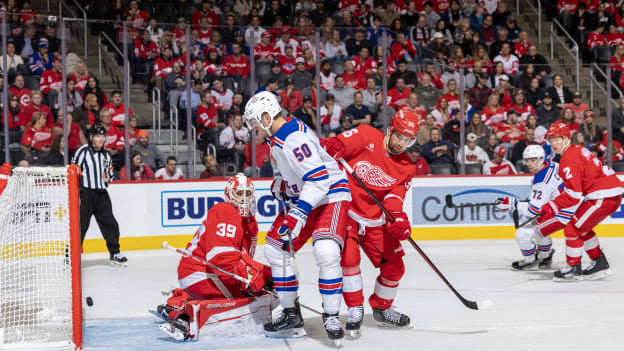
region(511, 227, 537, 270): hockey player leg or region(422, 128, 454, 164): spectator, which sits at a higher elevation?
region(422, 128, 454, 164): spectator

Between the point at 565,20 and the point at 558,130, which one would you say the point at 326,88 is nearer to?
the point at 558,130

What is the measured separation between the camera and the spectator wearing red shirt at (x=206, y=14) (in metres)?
12.6

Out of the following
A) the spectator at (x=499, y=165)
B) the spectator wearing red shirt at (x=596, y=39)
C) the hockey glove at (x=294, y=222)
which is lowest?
the spectator at (x=499, y=165)

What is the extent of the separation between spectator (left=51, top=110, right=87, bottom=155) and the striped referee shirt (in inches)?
45.4

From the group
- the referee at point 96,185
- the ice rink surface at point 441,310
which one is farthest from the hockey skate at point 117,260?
the ice rink surface at point 441,310

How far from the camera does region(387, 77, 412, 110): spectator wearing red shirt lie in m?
10.6

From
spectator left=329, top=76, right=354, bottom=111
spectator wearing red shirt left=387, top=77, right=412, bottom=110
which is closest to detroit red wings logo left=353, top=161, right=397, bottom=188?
spectator left=329, top=76, right=354, bottom=111

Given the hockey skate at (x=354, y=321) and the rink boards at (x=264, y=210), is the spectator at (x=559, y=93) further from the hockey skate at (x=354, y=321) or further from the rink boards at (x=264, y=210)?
the hockey skate at (x=354, y=321)

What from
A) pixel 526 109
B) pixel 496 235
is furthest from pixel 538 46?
pixel 496 235

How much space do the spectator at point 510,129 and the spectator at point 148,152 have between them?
4.19 meters

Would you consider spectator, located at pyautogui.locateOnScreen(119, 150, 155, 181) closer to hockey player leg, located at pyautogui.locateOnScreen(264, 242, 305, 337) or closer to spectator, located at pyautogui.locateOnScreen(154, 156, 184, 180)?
spectator, located at pyautogui.locateOnScreen(154, 156, 184, 180)

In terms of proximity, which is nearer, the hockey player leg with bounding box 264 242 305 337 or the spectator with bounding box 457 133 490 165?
the hockey player leg with bounding box 264 242 305 337

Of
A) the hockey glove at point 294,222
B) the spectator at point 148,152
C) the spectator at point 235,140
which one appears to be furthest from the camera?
the spectator at point 235,140

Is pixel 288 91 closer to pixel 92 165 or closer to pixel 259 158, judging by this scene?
pixel 259 158
